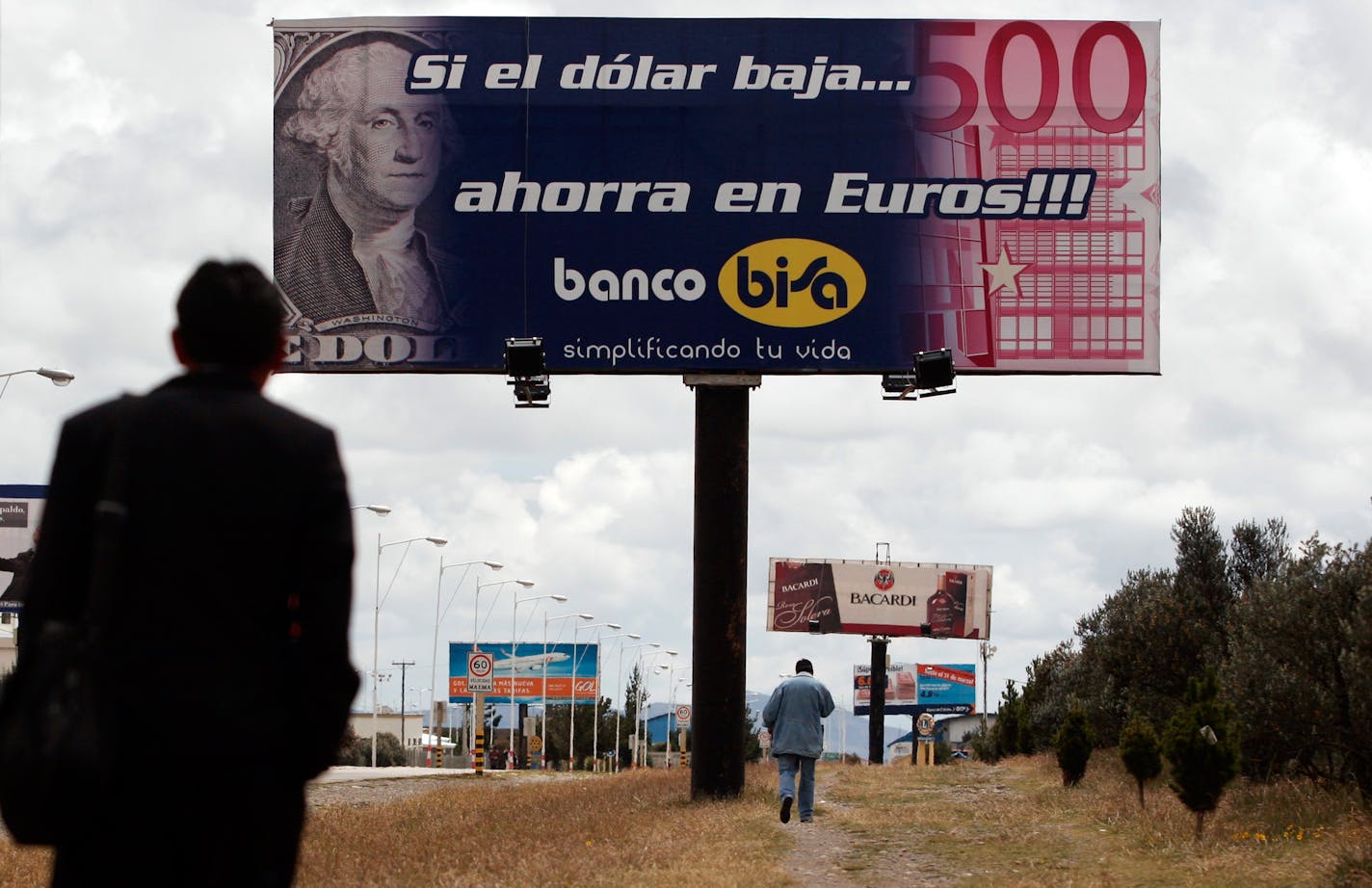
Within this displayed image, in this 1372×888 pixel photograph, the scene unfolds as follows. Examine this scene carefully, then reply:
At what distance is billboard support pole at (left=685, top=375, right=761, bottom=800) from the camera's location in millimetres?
21781

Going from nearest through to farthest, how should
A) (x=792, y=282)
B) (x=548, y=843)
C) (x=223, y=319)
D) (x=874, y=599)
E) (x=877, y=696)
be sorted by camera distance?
(x=223, y=319)
(x=548, y=843)
(x=792, y=282)
(x=874, y=599)
(x=877, y=696)

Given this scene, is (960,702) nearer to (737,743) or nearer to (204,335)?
(737,743)

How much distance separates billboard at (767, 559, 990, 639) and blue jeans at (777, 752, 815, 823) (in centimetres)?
5958

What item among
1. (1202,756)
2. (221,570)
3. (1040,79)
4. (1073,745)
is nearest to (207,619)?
(221,570)

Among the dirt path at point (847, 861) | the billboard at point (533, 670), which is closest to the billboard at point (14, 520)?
the dirt path at point (847, 861)

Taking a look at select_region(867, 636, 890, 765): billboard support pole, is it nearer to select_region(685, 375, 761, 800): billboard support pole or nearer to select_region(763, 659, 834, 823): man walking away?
select_region(685, 375, 761, 800): billboard support pole

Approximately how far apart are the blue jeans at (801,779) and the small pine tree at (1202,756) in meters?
3.61

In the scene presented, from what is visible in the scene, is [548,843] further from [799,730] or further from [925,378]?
[925,378]

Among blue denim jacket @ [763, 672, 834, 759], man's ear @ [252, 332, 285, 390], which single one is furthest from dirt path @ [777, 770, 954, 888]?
man's ear @ [252, 332, 285, 390]

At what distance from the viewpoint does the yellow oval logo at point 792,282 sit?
874 inches

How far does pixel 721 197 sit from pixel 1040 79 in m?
4.33

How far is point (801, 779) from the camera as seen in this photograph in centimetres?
1788

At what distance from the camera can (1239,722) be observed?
781 inches

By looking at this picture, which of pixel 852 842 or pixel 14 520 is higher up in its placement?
pixel 14 520
